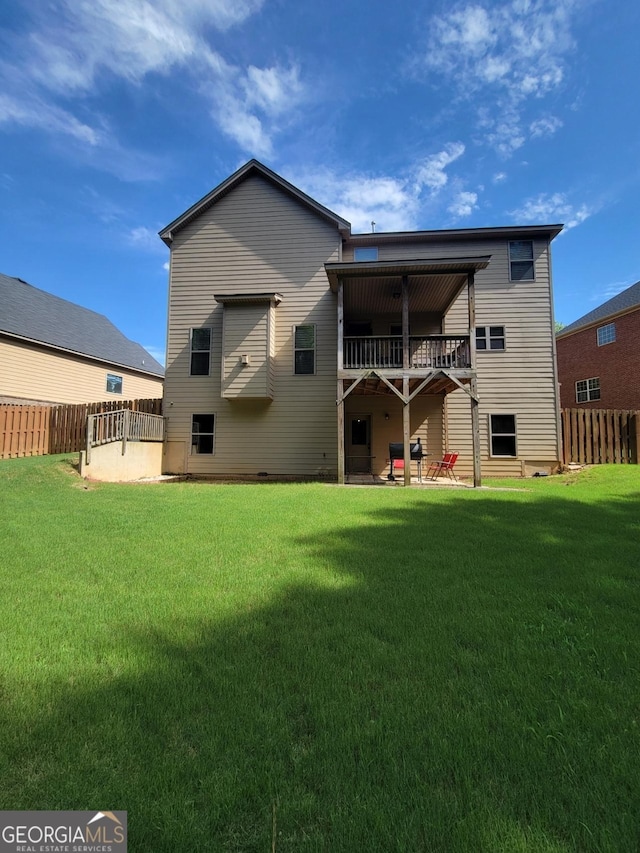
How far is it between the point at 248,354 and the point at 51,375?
1102cm

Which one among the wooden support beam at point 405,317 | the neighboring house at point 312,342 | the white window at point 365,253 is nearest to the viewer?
the wooden support beam at point 405,317

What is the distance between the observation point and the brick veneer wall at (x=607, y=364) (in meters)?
20.6

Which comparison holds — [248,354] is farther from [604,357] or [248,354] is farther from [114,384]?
[604,357]

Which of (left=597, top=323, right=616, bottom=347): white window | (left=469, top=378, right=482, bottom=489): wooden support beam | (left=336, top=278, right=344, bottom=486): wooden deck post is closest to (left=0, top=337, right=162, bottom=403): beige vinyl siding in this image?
(left=336, top=278, right=344, bottom=486): wooden deck post

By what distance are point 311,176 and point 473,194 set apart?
6300 mm

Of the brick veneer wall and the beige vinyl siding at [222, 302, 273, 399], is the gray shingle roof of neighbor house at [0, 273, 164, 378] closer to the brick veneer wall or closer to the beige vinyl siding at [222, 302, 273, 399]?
the beige vinyl siding at [222, 302, 273, 399]

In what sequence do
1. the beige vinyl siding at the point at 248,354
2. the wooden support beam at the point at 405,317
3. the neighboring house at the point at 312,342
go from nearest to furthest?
the wooden support beam at the point at 405,317 < the beige vinyl siding at the point at 248,354 < the neighboring house at the point at 312,342

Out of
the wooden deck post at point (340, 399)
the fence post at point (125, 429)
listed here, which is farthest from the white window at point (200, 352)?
the wooden deck post at point (340, 399)

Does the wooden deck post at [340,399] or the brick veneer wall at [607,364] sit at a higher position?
the brick veneer wall at [607,364]

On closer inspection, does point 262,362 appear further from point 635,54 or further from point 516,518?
point 635,54

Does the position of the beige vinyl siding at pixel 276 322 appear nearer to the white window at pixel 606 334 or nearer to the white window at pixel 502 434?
the white window at pixel 502 434

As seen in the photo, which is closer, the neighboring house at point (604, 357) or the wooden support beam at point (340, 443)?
the wooden support beam at point (340, 443)

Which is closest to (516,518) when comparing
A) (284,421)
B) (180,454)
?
(284,421)

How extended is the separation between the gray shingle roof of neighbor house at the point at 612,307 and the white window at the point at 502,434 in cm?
1313
